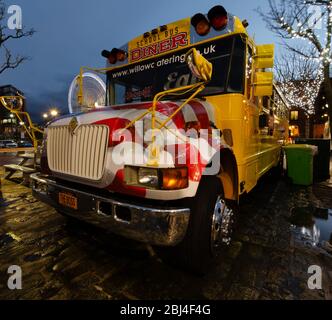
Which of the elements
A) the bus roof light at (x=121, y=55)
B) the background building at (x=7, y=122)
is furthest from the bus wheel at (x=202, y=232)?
the background building at (x=7, y=122)

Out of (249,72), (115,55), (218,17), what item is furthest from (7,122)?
(249,72)

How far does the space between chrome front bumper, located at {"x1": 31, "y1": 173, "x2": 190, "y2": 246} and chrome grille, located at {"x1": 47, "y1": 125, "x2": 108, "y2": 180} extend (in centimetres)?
25

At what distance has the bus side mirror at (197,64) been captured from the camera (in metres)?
1.90

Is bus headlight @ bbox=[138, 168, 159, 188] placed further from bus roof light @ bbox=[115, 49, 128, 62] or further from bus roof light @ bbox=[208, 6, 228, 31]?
bus roof light @ bbox=[115, 49, 128, 62]

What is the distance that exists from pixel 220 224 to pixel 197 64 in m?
1.73

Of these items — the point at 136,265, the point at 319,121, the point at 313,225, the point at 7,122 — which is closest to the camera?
the point at 136,265

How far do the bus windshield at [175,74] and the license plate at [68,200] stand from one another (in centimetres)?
183

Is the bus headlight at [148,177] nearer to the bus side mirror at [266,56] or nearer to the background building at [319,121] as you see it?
the bus side mirror at [266,56]

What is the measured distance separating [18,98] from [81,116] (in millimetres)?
1520

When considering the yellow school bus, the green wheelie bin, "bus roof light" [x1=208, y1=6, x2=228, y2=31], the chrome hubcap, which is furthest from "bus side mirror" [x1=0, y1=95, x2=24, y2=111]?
the green wheelie bin

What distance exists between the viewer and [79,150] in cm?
239

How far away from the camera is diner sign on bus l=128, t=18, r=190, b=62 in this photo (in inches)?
130

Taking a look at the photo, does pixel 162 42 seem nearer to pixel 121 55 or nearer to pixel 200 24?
pixel 200 24
